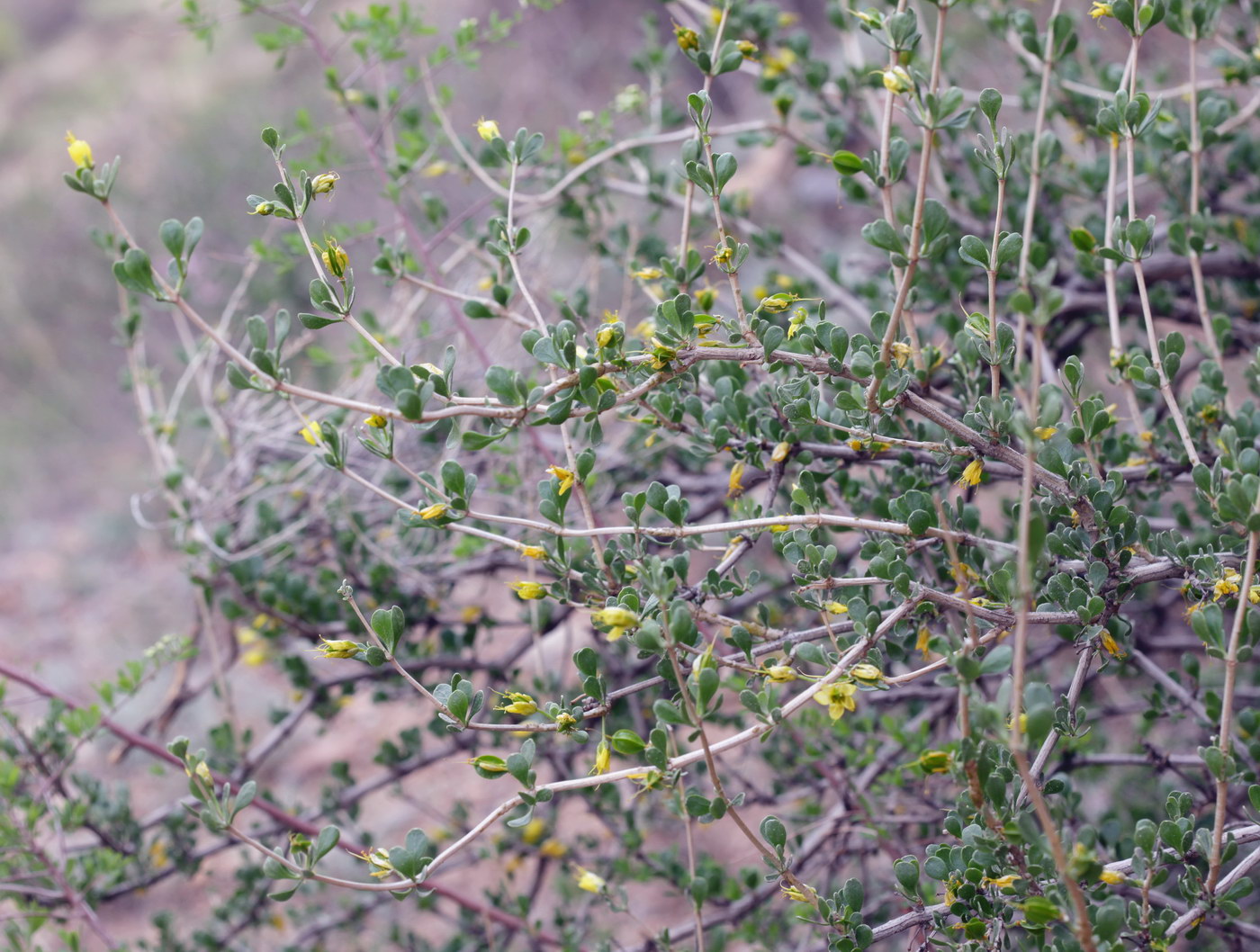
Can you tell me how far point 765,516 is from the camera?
3.94 feet

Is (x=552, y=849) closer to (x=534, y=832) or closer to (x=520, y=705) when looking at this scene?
(x=534, y=832)

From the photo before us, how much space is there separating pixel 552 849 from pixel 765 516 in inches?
52.6

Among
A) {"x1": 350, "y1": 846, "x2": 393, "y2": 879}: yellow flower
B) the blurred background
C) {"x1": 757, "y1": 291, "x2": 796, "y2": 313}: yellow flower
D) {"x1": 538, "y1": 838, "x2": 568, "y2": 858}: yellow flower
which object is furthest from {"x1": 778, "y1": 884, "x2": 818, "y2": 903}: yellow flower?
the blurred background

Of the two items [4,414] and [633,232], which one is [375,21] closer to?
[633,232]

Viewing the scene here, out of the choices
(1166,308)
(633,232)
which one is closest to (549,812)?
(633,232)

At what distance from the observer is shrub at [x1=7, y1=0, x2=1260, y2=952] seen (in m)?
1.04

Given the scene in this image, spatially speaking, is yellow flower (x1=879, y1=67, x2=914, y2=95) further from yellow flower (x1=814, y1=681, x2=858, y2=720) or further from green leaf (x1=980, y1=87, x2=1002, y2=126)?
yellow flower (x1=814, y1=681, x2=858, y2=720)

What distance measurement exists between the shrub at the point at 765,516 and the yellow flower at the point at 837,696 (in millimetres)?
11

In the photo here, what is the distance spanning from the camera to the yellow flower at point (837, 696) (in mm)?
1019

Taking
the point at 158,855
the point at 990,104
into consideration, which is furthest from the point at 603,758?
the point at 158,855

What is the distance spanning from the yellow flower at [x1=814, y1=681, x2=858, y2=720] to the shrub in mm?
11

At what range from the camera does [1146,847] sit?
1087 millimetres

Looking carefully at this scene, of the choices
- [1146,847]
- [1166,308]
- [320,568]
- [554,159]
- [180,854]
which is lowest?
[1146,847]

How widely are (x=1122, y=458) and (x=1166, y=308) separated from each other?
78 cm
